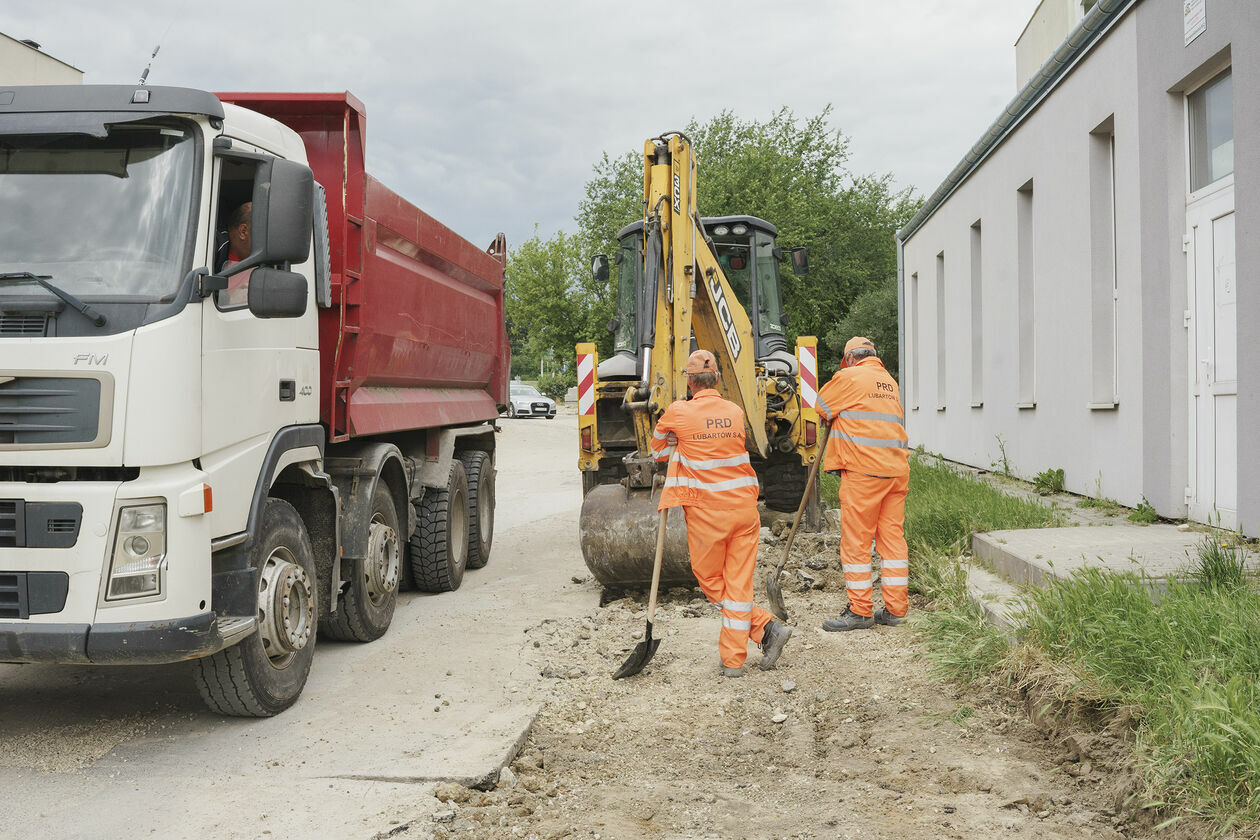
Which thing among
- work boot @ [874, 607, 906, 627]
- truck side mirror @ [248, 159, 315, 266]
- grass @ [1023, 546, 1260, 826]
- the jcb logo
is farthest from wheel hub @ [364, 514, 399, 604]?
grass @ [1023, 546, 1260, 826]

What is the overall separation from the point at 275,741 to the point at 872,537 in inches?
141

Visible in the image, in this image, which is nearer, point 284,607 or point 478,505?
point 284,607

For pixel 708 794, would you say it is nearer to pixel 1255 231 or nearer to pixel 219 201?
pixel 219 201

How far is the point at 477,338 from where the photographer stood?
9.19 m

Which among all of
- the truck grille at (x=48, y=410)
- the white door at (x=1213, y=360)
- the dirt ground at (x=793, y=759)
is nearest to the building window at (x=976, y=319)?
the white door at (x=1213, y=360)

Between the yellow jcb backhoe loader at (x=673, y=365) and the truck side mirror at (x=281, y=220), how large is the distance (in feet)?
10.3

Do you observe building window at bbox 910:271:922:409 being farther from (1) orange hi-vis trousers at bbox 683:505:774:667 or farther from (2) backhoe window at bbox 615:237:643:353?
(1) orange hi-vis trousers at bbox 683:505:774:667

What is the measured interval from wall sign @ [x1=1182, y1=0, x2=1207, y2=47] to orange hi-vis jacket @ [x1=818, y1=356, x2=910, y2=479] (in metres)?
3.64

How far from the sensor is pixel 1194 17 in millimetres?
7609

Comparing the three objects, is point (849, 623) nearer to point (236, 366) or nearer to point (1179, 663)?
point (1179, 663)

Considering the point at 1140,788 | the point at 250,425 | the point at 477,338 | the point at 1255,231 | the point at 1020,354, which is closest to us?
the point at 1140,788

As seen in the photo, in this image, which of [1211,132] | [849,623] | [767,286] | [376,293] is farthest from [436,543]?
[1211,132]

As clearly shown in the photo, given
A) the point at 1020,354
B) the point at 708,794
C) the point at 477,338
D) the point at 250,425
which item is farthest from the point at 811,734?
the point at 1020,354

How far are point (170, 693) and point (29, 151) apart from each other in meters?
2.67
